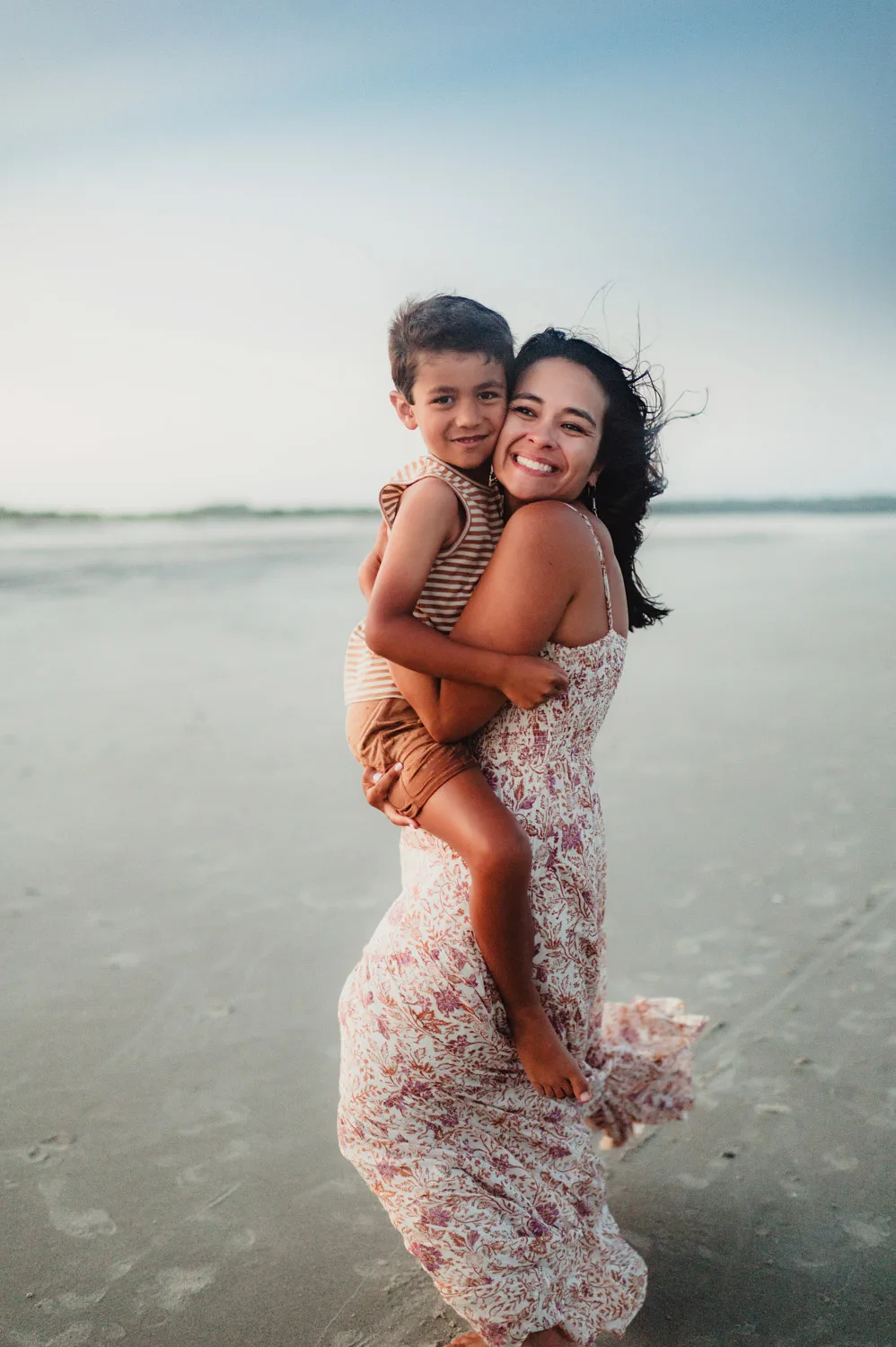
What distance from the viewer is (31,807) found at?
5.12 metres

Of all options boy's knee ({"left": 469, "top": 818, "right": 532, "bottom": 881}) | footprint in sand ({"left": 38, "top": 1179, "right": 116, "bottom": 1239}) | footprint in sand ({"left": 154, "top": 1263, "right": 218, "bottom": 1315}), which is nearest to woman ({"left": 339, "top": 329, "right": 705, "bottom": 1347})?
boy's knee ({"left": 469, "top": 818, "right": 532, "bottom": 881})

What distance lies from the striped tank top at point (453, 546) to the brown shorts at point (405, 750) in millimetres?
43

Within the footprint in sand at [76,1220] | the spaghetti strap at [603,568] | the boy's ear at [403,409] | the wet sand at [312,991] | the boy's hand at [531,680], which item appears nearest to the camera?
the boy's hand at [531,680]

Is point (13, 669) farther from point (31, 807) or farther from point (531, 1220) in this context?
point (531, 1220)

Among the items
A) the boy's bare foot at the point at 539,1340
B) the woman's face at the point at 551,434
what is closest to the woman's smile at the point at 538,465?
the woman's face at the point at 551,434

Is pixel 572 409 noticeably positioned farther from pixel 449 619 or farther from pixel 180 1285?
pixel 180 1285

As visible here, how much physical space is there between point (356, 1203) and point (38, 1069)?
1.03m

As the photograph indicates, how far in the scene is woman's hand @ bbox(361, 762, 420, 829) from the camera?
213cm

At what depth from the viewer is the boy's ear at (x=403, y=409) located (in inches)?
91.4

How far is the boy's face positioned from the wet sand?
5.78 ft

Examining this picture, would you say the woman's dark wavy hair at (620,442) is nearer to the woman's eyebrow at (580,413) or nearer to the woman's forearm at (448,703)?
the woman's eyebrow at (580,413)

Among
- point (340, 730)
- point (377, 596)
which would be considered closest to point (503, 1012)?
point (377, 596)

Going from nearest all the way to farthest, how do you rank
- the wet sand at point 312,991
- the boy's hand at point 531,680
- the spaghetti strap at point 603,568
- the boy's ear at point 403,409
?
1. the boy's hand at point 531,680
2. the spaghetti strap at point 603,568
3. the boy's ear at point 403,409
4. the wet sand at point 312,991

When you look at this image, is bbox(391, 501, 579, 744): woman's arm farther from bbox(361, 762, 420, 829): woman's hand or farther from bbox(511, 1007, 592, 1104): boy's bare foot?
bbox(511, 1007, 592, 1104): boy's bare foot
